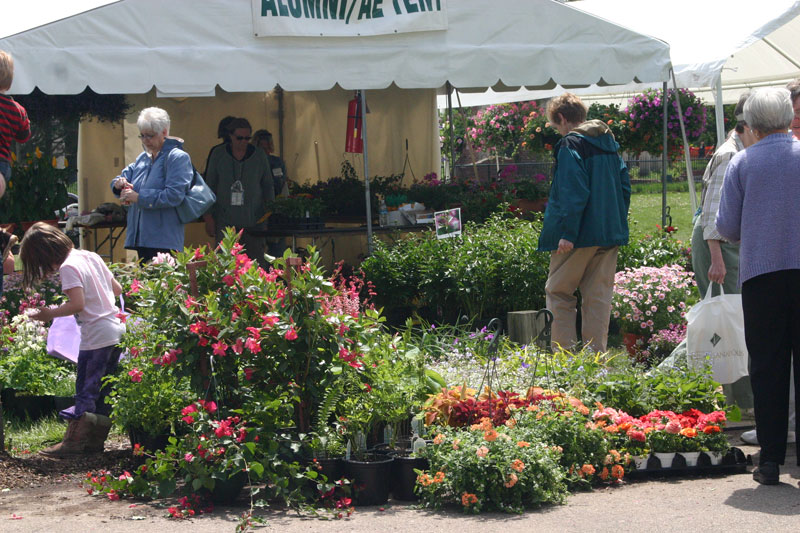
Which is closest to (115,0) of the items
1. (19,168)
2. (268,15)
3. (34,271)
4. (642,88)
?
(268,15)

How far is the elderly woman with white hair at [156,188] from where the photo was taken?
23.1 feet

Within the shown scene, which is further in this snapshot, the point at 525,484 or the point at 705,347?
the point at 705,347

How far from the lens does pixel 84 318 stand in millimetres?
5695

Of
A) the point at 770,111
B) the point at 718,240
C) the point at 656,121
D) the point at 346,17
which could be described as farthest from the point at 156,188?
the point at 656,121

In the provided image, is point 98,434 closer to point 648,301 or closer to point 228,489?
point 228,489

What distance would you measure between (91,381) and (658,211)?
18474mm

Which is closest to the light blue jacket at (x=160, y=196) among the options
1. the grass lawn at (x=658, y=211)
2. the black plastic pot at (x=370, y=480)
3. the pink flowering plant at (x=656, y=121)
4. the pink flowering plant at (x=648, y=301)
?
the black plastic pot at (x=370, y=480)

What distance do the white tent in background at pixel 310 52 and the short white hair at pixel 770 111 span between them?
4115 mm

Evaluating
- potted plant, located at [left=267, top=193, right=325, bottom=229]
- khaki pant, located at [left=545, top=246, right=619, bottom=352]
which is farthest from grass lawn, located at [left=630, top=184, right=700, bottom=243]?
khaki pant, located at [left=545, top=246, right=619, bottom=352]

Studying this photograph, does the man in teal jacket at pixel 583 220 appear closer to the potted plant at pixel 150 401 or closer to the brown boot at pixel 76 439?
the potted plant at pixel 150 401

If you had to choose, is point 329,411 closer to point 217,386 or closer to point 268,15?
point 217,386

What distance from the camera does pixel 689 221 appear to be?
802 inches

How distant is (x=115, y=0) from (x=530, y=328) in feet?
13.6

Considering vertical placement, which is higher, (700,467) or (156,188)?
(156,188)
